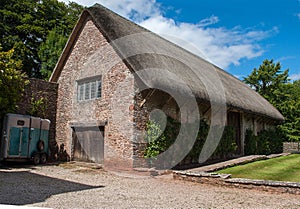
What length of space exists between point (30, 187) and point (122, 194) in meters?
2.44

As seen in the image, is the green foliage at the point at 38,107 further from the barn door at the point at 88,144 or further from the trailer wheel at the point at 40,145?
the barn door at the point at 88,144

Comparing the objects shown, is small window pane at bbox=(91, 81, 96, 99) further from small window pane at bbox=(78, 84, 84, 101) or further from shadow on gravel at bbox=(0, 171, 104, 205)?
shadow on gravel at bbox=(0, 171, 104, 205)

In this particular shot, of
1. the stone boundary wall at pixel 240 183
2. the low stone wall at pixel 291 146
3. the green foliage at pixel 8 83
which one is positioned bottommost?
the stone boundary wall at pixel 240 183

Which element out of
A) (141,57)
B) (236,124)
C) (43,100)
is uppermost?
(141,57)

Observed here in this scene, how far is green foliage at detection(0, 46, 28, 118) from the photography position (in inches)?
428

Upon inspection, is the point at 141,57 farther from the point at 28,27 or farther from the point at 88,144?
the point at 28,27

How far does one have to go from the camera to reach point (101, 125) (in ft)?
39.1

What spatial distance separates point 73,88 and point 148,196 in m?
8.60

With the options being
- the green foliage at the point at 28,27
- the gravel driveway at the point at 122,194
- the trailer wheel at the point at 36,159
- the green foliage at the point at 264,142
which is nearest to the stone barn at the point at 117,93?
the trailer wheel at the point at 36,159

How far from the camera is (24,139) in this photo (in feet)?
38.0

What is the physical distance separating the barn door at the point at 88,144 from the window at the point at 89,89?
1.42 m

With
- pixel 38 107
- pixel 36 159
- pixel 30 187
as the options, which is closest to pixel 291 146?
pixel 38 107

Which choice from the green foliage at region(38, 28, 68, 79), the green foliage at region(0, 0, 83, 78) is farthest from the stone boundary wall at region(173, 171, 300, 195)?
the green foliage at region(0, 0, 83, 78)

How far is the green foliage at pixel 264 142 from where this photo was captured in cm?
1775
